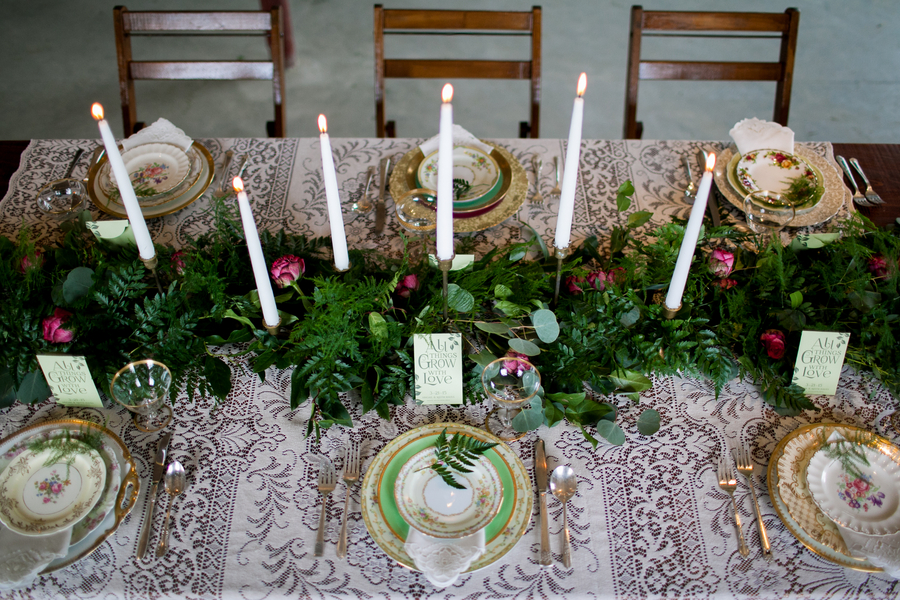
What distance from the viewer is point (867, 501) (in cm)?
96

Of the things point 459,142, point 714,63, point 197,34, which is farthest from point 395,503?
point 714,63

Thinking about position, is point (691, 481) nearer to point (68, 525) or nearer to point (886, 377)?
point (886, 377)

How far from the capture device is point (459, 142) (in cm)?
152

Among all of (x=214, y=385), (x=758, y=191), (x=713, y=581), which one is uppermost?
(x=758, y=191)

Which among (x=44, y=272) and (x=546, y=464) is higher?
(x=44, y=272)

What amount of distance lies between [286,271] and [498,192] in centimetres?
56

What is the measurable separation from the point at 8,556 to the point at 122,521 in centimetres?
15

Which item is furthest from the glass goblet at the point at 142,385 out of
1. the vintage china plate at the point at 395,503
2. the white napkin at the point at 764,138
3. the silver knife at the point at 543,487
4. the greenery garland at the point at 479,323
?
the white napkin at the point at 764,138

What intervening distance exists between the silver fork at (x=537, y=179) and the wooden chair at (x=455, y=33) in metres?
0.24

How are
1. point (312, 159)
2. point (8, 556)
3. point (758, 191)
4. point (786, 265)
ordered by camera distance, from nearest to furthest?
point (8, 556), point (786, 265), point (758, 191), point (312, 159)

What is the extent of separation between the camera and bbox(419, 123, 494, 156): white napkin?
1.50 metres

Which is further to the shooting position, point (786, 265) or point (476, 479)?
point (786, 265)

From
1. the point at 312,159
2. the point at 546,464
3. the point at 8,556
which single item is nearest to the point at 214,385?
the point at 8,556

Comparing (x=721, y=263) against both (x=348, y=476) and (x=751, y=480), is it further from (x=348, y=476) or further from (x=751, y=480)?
(x=348, y=476)
